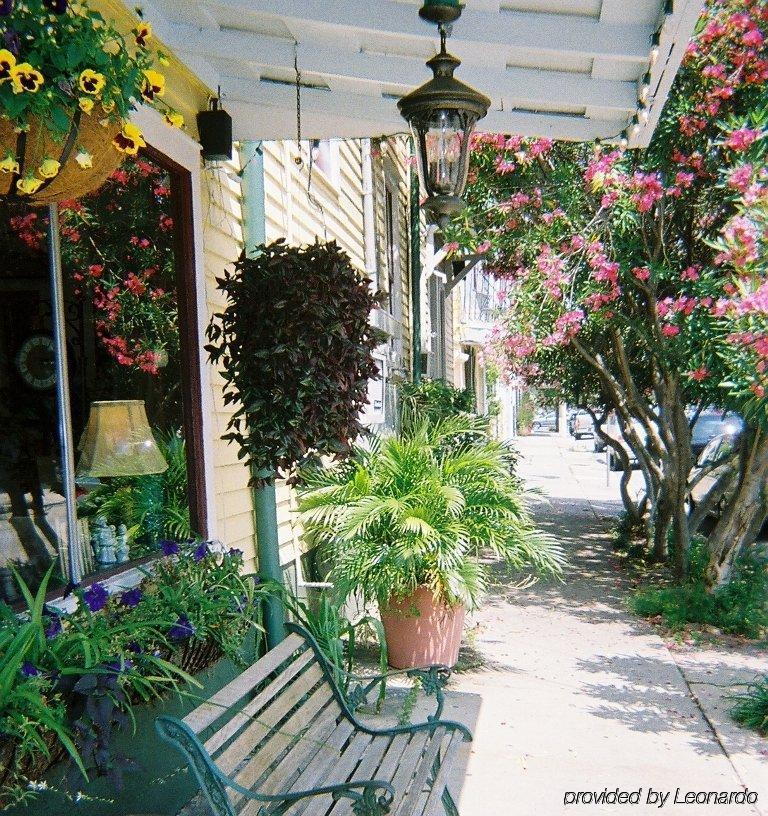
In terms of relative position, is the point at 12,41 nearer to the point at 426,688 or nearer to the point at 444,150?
the point at 444,150

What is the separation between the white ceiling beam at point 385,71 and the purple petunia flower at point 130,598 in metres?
2.38

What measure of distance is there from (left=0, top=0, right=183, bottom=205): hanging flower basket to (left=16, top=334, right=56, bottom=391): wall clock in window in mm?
957

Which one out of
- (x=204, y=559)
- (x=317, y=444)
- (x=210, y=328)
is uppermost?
(x=210, y=328)

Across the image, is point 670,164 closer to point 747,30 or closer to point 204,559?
point 747,30

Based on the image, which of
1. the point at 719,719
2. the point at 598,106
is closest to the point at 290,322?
the point at 598,106

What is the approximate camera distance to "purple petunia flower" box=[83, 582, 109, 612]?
9.20 ft

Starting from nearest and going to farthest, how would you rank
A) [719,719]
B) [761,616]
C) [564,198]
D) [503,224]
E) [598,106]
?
[598,106], [719,719], [761,616], [564,198], [503,224]

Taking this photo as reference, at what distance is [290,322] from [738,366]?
12.5 feet

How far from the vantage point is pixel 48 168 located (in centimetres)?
207

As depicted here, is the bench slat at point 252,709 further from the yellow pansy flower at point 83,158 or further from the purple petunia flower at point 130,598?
the yellow pansy flower at point 83,158

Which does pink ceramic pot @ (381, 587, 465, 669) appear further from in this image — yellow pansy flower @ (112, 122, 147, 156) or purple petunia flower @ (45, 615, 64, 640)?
yellow pansy flower @ (112, 122, 147, 156)

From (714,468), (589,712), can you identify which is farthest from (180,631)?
(714,468)

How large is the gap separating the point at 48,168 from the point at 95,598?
142cm

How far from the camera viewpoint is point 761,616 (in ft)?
22.4
